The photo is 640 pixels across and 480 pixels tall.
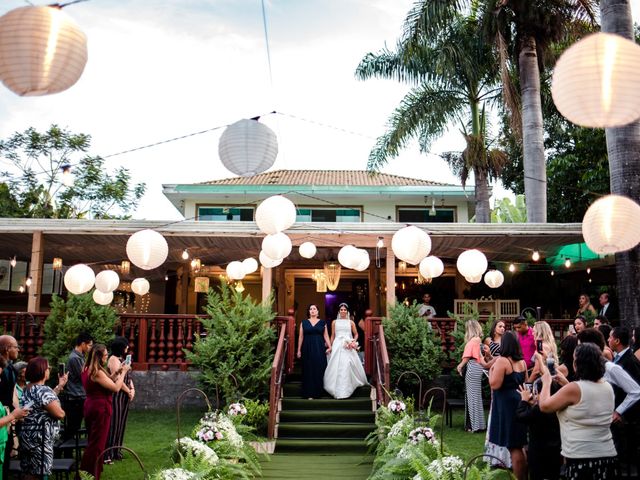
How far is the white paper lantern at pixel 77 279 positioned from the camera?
34.9 ft

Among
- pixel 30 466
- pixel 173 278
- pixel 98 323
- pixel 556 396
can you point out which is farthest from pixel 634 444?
pixel 173 278

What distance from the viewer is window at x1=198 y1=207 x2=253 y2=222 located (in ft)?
68.4

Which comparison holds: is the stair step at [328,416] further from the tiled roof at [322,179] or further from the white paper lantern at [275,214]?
the tiled roof at [322,179]

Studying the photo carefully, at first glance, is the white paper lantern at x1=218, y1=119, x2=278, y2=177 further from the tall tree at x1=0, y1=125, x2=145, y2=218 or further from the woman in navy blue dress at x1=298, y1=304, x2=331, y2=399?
the tall tree at x1=0, y1=125, x2=145, y2=218

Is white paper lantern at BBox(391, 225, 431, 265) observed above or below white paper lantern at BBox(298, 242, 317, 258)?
below

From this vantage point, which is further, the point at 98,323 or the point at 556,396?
the point at 98,323

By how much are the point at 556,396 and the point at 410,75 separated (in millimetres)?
15427

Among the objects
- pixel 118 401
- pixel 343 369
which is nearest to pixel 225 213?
pixel 343 369

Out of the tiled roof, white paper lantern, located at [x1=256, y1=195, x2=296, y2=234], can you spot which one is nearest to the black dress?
white paper lantern, located at [x1=256, y1=195, x2=296, y2=234]

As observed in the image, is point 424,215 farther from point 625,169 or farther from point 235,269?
point 625,169

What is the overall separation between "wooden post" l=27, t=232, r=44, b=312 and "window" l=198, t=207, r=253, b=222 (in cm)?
872

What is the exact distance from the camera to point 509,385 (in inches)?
246

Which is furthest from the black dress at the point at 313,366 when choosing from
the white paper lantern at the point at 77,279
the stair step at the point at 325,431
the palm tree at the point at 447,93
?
the palm tree at the point at 447,93

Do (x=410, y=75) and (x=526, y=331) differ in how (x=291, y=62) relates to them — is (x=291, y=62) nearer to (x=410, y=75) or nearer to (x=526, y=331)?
(x=410, y=75)
